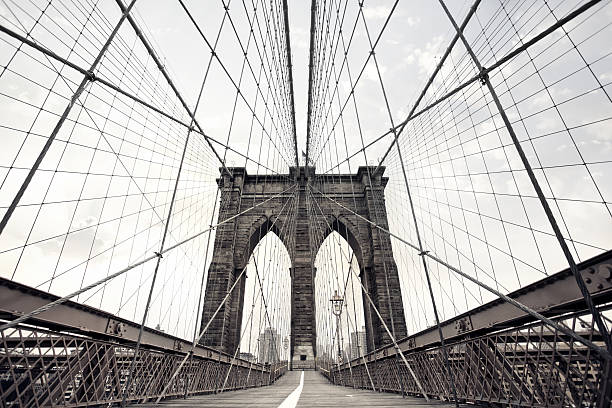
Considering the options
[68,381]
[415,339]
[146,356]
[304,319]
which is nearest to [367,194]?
[304,319]

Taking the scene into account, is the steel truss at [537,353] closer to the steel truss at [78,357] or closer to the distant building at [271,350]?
the steel truss at [78,357]

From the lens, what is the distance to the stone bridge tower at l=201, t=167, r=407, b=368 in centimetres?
1652

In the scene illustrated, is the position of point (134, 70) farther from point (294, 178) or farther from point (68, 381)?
point (294, 178)

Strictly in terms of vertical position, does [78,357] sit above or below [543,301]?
below

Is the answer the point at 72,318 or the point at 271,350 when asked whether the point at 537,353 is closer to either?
the point at 72,318

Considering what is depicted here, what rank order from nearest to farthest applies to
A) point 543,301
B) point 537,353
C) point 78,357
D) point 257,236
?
1. point 537,353
2. point 543,301
3. point 78,357
4. point 257,236

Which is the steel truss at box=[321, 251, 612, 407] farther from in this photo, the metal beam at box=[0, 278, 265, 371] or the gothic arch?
the gothic arch

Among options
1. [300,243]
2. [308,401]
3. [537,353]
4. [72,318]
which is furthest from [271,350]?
[537,353]

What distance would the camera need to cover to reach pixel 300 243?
20234 millimetres

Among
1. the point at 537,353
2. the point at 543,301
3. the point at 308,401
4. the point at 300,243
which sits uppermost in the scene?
the point at 300,243

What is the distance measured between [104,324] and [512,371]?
4012 millimetres

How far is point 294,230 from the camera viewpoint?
Answer: 20.3m

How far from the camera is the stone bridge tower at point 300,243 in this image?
1652cm

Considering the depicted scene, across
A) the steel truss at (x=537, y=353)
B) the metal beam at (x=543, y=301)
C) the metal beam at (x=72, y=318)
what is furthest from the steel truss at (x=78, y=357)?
the metal beam at (x=543, y=301)
